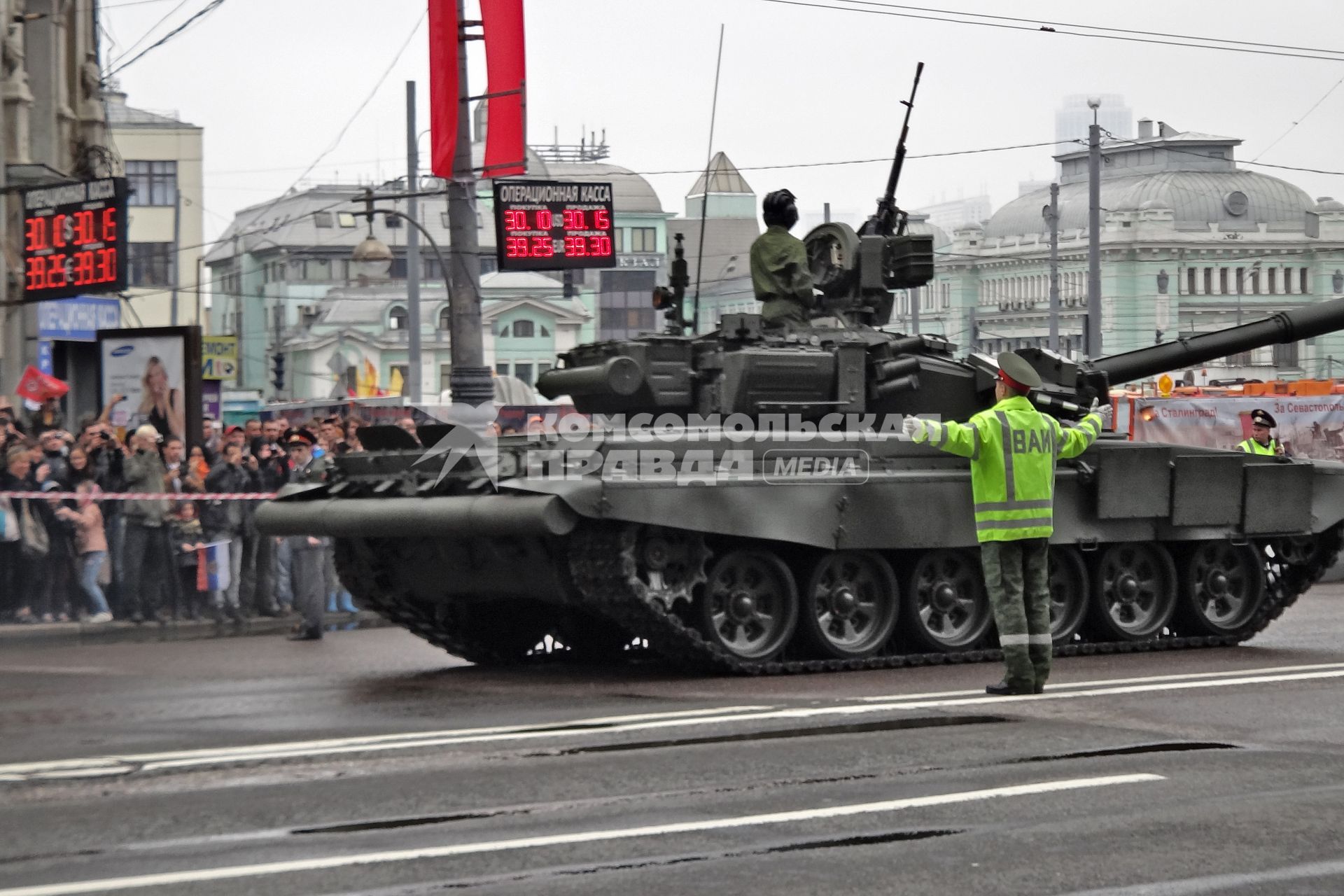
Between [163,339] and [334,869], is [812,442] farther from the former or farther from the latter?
[163,339]

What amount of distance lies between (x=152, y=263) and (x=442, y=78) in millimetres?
50796

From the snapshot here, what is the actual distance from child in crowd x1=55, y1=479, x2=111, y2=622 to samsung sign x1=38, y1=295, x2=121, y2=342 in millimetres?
14206

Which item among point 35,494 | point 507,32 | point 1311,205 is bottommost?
point 35,494

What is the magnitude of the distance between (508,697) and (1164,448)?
207 inches

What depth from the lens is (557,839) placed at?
6863mm

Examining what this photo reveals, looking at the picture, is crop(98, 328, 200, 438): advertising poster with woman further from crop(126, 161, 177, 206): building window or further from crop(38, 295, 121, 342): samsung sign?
crop(126, 161, 177, 206): building window

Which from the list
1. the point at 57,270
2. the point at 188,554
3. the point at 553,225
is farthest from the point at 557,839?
the point at 57,270

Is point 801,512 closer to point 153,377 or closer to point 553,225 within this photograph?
point 153,377

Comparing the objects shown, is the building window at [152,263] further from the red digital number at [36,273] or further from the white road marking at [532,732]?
the white road marking at [532,732]

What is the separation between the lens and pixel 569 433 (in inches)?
480

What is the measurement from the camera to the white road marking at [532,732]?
8586 mm

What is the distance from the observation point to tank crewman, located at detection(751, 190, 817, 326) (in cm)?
1402

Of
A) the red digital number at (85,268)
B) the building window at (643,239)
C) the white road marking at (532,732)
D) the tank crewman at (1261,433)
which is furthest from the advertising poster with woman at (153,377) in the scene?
the building window at (643,239)

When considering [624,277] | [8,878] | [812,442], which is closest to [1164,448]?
[812,442]
